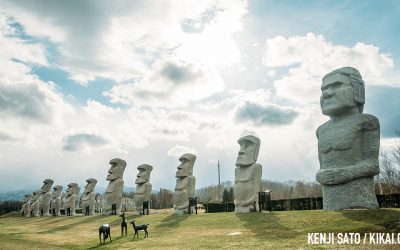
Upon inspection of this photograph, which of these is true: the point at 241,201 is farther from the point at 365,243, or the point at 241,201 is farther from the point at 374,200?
the point at 365,243

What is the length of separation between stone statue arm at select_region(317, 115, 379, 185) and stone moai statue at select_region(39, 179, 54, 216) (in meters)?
38.3

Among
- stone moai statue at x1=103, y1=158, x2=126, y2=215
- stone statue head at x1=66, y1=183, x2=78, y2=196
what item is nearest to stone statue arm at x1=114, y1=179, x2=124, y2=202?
stone moai statue at x1=103, y1=158, x2=126, y2=215

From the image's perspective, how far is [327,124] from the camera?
1570cm

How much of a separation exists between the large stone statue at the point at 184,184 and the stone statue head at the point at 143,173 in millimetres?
4205

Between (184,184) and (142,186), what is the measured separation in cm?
500

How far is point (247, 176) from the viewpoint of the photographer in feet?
72.3

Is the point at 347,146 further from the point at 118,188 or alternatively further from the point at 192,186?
the point at 118,188

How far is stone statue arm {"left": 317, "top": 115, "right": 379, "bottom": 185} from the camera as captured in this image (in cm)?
1399

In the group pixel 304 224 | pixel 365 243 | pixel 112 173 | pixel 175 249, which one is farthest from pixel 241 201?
pixel 112 173

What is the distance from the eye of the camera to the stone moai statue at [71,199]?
133 feet

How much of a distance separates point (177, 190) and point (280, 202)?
7.26 metres

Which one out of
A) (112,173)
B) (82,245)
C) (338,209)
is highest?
(112,173)

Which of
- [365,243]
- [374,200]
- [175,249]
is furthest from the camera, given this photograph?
[374,200]

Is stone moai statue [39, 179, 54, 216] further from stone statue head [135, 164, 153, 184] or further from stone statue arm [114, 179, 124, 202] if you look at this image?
stone statue head [135, 164, 153, 184]
